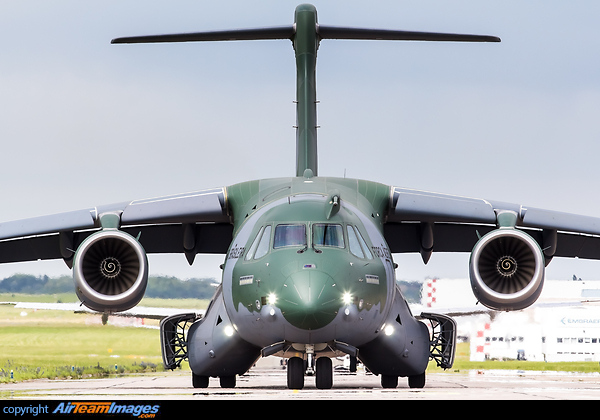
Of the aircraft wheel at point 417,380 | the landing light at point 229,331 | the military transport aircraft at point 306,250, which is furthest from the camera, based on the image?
the aircraft wheel at point 417,380

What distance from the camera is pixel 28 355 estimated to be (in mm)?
22406

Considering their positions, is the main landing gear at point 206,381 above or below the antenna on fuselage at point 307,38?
below

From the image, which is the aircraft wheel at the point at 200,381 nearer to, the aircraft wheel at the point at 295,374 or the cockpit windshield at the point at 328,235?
the aircraft wheel at the point at 295,374

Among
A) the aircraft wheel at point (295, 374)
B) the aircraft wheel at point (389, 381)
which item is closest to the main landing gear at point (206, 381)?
the aircraft wheel at point (295, 374)

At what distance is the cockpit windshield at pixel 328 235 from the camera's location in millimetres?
11742

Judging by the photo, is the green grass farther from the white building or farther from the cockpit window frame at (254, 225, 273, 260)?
the white building

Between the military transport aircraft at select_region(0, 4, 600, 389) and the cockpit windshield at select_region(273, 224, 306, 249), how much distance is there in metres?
0.02

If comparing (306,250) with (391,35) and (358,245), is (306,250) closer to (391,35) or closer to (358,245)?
(358,245)

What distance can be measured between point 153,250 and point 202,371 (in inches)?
126

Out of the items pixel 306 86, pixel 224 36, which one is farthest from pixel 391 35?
pixel 224 36

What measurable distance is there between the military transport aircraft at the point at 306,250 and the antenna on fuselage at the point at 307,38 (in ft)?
0.07

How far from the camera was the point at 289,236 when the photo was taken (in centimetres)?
1188

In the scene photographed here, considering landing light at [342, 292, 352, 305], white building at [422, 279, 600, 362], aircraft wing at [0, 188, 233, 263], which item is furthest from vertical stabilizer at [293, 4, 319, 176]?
white building at [422, 279, 600, 362]

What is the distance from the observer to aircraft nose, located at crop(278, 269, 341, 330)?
429 inches
